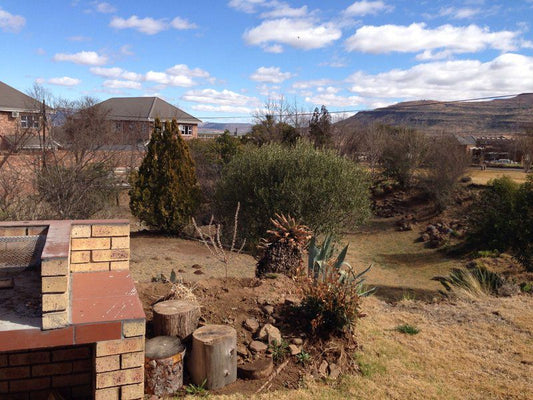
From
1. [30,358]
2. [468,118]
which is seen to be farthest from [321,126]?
[468,118]

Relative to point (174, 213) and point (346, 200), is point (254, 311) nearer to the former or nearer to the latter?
point (346, 200)

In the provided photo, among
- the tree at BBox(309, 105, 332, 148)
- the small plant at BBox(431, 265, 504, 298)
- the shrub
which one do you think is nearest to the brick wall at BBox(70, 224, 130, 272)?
the shrub

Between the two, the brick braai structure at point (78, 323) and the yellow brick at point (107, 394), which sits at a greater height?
the brick braai structure at point (78, 323)

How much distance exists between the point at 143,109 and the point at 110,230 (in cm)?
4360

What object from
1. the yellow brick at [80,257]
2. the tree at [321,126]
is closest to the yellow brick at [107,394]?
the yellow brick at [80,257]

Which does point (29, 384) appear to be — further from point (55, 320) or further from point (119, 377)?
point (55, 320)

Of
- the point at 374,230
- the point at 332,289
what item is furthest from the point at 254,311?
the point at 374,230

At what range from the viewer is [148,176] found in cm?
1659

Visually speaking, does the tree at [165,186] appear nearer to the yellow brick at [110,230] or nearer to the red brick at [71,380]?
the yellow brick at [110,230]

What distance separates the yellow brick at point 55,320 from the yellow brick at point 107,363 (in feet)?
1.70

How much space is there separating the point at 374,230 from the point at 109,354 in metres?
21.2

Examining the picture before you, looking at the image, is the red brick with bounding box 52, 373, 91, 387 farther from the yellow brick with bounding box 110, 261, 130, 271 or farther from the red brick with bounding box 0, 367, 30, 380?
the yellow brick with bounding box 110, 261, 130, 271

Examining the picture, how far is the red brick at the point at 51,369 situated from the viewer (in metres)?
4.23

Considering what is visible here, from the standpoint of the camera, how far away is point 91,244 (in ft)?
14.2
